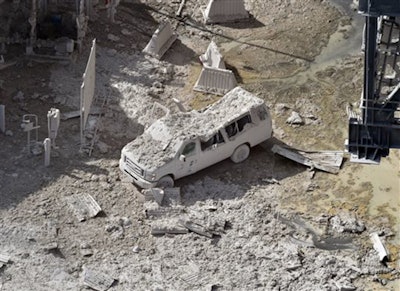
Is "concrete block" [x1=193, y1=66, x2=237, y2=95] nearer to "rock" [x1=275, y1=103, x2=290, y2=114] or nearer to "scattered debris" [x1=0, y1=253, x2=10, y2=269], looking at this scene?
"rock" [x1=275, y1=103, x2=290, y2=114]

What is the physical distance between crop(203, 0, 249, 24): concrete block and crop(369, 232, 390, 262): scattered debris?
33.5ft

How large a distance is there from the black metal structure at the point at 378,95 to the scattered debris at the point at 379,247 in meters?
2.51

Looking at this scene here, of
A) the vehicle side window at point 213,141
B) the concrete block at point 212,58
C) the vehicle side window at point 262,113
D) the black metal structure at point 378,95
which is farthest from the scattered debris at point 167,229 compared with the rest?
the concrete block at point 212,58

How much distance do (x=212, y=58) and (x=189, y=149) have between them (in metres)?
5.28

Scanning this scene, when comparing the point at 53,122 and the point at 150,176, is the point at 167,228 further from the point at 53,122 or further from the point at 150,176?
the point at 53,122

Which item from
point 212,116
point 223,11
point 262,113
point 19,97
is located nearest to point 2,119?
point 19,97

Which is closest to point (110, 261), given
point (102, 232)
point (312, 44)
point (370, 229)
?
point (102, 232)

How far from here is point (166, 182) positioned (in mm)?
23297

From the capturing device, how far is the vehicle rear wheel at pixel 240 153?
2441 centimetres

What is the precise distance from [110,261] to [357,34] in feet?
41.2

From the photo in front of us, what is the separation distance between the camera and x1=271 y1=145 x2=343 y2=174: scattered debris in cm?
2459

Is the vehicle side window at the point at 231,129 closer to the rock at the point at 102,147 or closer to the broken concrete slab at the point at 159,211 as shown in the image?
the broken concrete slab at the point at 159,211

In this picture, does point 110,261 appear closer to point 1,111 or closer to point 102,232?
point 102,232

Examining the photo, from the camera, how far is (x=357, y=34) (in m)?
30.3
